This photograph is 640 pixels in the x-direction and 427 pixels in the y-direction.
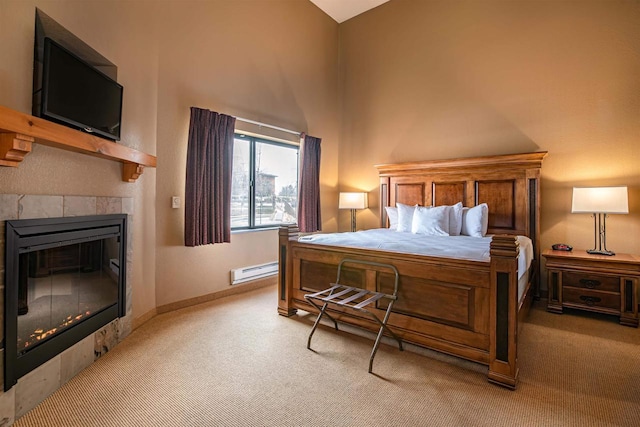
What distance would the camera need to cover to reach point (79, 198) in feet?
6.67

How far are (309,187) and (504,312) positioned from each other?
10.3 feet

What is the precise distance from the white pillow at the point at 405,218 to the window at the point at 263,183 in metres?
1.52

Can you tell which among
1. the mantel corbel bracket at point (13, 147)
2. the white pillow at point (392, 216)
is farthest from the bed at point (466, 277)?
the mantel corbel bracket at point (13, 147)

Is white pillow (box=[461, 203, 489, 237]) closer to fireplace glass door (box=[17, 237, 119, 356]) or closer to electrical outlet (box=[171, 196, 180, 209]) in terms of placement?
electrical outlet (box=[171, 196, 180, 209])

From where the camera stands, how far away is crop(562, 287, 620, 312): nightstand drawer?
2834 mm

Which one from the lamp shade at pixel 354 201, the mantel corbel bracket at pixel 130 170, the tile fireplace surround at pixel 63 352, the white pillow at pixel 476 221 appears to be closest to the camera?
the tile fireplace surround at pixel 63 352

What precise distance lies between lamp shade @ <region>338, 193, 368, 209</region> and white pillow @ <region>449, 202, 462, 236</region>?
143 centimetres

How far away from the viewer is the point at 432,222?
3.52m

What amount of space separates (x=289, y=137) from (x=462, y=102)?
2365 millimetres

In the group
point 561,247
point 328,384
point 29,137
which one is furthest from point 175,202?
point 561,247

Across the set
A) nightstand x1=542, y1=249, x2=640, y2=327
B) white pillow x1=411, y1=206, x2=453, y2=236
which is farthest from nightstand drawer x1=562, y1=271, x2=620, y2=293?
white pillow x1=411, y1=206, x2=453, y2=236

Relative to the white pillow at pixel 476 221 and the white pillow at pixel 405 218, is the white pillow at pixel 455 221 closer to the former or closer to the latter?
the white pillow at pixel 476 221

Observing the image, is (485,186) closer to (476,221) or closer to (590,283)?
(476,221)

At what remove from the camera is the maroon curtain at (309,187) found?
176 inches
